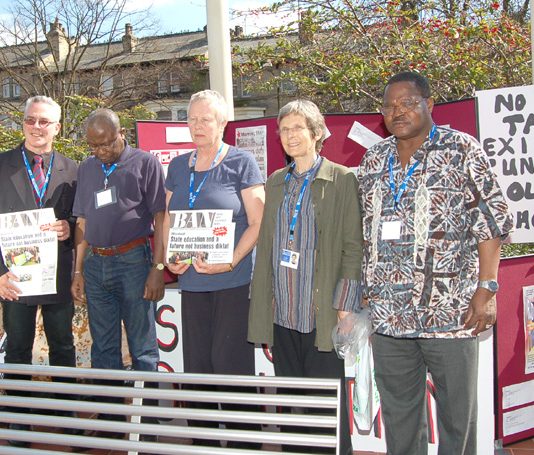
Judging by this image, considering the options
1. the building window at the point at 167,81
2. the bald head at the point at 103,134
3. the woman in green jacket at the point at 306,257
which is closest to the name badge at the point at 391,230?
the woman in green jacket at the point at 306,257

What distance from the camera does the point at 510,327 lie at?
3.69 metres

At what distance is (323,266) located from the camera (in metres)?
2.79

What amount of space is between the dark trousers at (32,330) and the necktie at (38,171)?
712 mm

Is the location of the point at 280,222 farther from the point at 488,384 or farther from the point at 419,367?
the point at 488,384

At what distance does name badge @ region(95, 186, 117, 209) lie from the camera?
3521 millimetres

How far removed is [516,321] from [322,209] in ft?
5.59

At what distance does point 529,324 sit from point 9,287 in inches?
126

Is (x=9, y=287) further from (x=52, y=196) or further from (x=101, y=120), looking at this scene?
(x=101, y=120)

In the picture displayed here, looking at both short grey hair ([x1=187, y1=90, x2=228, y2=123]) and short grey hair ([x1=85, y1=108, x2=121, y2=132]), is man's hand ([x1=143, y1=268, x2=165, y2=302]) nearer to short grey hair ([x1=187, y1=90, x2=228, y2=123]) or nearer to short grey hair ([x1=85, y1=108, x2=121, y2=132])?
short grey hair ([x1=85, y1=108, x2=121, y2=132])

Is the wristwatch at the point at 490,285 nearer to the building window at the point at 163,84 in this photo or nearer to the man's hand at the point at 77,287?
the man's hand at the point at 77,287

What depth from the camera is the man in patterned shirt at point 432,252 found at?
8.15ft

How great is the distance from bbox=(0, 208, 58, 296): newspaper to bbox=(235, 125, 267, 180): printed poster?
162 centimetres

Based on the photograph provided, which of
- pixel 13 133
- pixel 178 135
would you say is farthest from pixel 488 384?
pixel 13 133

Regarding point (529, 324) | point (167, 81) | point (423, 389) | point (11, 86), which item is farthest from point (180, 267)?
point (11, 86)
